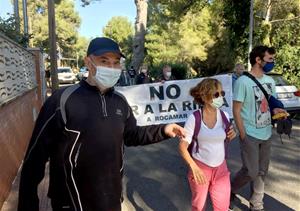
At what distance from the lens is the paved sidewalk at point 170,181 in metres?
5.96

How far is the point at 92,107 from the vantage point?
2.79m

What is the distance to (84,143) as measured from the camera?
2.76 meters

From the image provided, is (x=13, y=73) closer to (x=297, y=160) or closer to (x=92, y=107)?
(x=297, y=160)

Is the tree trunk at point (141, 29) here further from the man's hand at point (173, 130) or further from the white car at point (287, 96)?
the man's hand at point (173, 130)

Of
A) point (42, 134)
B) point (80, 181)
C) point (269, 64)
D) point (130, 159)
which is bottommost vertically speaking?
point (130, 159)

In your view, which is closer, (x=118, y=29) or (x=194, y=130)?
(x=194, y=130)

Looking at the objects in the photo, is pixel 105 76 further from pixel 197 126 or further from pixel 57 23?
pixel 57 23

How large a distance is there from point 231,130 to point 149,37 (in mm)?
52230

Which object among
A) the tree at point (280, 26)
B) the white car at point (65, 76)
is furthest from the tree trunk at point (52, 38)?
the white car at point (65, 76)

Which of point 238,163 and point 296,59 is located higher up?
point 296,59

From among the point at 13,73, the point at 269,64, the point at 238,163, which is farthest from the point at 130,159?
the point at 269,64

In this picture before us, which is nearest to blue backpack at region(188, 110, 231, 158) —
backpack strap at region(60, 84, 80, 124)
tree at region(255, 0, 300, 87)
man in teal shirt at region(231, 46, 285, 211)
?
man in teal shirt at region(231, 46, 285, 211)

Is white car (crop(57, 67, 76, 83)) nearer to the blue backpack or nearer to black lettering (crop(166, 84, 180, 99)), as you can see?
black lettering (crop(166, 84, 180, 99))

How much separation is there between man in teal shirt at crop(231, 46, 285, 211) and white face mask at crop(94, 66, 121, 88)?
2.59 meters
